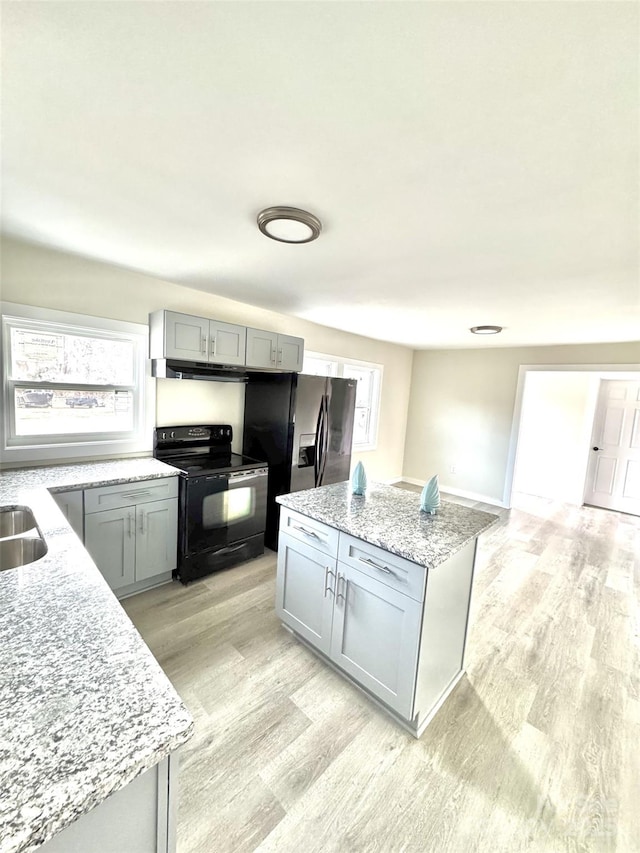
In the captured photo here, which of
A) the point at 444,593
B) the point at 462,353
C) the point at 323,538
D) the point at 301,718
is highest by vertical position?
the point at 462,353

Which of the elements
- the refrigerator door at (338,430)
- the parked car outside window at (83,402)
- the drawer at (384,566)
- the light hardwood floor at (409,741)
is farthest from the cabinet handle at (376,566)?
the parked car outside window at (83,402)

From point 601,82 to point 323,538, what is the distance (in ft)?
6.33

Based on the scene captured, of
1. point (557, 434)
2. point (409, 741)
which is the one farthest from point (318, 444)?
point (557, 434)

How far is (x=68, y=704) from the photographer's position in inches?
27.6

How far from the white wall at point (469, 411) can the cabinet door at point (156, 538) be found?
4.40 metres

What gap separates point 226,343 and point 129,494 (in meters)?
1.40

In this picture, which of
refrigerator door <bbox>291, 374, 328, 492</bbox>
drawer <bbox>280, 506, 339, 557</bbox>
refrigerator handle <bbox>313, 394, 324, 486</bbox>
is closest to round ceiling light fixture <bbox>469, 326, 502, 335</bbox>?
refrigerator door <bbox>291, 374, 328, 492</bbox>

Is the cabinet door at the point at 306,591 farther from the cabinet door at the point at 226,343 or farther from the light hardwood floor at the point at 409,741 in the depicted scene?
the cabinet door at the point at 226,343

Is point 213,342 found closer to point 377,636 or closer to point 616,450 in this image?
point 377,636

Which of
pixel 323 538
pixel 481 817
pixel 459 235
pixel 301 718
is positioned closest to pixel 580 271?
pixel 459 235

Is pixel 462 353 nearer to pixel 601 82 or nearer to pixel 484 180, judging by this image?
pixel 484 180

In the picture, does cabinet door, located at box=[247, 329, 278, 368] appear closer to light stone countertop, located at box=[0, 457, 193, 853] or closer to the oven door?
the oven door

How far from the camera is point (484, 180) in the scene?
4.36ft

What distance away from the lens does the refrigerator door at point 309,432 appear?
3275mm
